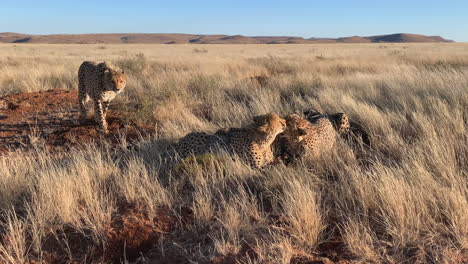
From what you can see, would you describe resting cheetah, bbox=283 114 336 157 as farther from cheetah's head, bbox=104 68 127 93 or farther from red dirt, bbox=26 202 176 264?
cheetah's head, bbox=104 68 127 93

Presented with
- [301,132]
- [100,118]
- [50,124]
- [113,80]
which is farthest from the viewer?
[50,124]

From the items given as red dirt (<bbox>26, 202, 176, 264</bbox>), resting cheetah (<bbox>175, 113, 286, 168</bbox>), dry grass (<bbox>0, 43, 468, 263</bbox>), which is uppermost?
resting cheetah (<bbox>175, 113, 286, 168</bbox>)

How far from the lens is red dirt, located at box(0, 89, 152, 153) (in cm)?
534

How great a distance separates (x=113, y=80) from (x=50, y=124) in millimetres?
1581

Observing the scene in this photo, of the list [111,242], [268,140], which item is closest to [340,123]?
[268,140]

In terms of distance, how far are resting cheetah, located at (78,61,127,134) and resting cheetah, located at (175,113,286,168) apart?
85.4 inches

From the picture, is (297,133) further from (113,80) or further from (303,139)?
(113,80)

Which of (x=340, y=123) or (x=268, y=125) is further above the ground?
(x=268, y=125)

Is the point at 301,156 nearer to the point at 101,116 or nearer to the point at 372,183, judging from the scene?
the point at 372,183

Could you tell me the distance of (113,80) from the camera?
554 cm

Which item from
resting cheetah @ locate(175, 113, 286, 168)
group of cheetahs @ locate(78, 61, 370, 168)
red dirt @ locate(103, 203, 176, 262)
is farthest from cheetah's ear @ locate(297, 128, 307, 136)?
red dirt @ locate(103, 203, 176, 262)

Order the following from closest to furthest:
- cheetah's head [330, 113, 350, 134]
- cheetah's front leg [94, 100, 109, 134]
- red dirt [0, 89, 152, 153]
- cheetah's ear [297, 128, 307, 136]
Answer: cheetah's ear [297, 128, 307, 136] → cheetah's head [330, 113, 350, 134] → red dirt [0, 89, 152, 153] → cheetah's front leg [94, 100, 109, 134]

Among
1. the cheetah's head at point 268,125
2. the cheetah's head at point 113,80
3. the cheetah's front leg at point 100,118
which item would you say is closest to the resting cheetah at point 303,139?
the cheetah's head at point 268,125

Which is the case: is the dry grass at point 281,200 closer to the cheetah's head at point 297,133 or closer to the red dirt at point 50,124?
the cheetah's head at point 297,133
